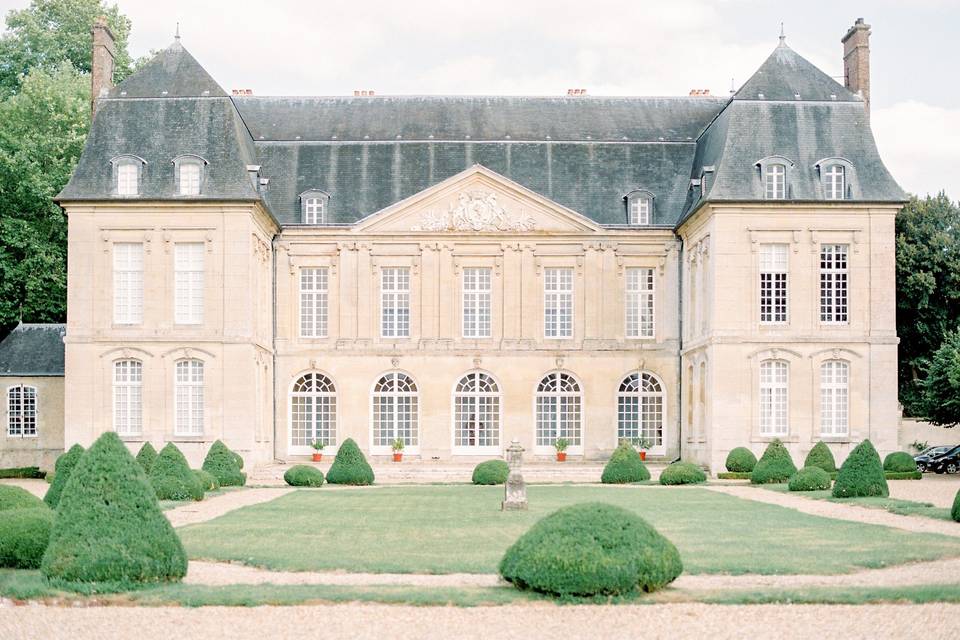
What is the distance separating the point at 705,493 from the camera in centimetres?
2611

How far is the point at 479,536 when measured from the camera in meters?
17.5

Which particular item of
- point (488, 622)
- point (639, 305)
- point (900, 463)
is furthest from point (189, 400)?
point (488, 622)

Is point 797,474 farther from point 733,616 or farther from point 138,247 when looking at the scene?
point 138,247

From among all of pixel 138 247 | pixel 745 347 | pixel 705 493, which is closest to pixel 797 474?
pixel 705 493

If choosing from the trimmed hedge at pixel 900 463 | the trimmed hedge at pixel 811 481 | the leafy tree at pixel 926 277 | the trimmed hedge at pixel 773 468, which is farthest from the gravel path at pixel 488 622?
the leafy tree at pixel 926 277

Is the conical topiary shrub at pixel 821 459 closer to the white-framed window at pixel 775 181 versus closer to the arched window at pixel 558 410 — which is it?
the white-framed window at pixel 775 181

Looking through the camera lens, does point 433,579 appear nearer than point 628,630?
No

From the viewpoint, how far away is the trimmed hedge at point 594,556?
11.9 meters

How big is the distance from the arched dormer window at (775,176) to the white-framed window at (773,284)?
51.4 inches

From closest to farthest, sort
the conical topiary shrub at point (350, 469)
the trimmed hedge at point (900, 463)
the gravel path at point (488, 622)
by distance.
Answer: the gravel path at point (488, 622)
the conical topiary shrub at point (350, 469)
the trimmed hedge at point (900, 463)

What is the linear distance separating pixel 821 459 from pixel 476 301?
11671 millimetres

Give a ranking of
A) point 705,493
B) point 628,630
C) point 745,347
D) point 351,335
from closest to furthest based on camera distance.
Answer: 1. point 628,630
2. point 705,493
3. point 745,347
4. point 351,335

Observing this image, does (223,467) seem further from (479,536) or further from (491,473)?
(479,536)

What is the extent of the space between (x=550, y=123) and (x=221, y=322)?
475 inches
